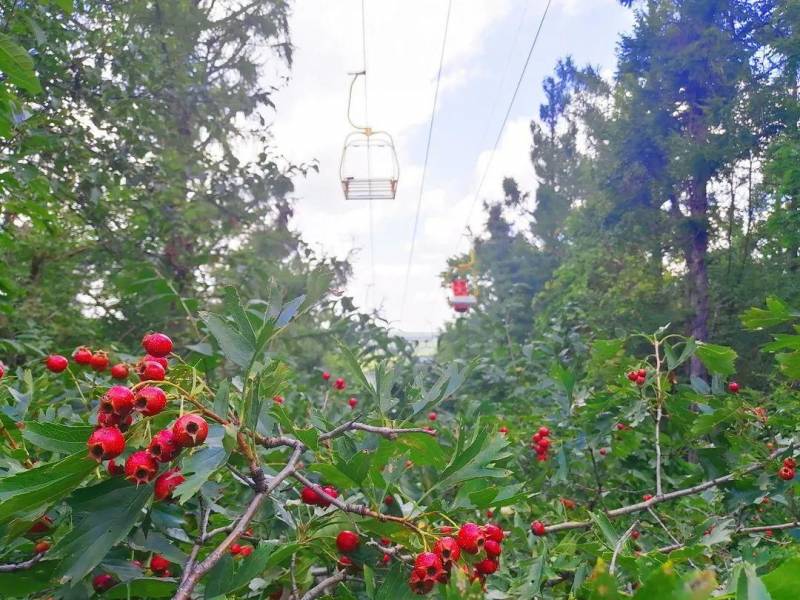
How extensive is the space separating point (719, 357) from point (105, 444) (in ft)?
4.34

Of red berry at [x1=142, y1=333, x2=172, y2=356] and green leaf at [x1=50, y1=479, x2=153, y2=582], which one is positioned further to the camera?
red berry at [x1=142, y1=333, x2=172, y2=356]

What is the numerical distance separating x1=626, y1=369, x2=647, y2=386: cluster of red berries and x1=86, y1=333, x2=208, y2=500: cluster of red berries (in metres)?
1.28

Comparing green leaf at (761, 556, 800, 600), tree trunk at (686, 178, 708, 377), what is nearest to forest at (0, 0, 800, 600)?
green leaf at (761, 556, 800, 600)

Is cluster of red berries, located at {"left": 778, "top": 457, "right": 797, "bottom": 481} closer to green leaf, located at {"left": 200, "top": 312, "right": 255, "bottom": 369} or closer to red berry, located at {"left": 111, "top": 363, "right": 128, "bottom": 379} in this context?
green leaf, located at {"left": 200, "top": 312, "right": 255, "bottom": 369}

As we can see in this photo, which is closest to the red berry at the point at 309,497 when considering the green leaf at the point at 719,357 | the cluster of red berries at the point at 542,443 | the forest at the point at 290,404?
the forest at the point at 290,404

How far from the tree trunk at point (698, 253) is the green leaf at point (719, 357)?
989 centimetres

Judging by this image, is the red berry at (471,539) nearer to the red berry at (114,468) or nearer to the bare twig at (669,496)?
the red berry at (114,468)

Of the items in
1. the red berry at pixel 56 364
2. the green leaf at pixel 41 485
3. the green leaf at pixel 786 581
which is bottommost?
the green leaf at pixel 786 581

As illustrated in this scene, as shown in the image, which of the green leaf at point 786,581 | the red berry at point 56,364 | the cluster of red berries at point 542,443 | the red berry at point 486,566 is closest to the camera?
the green leaf at point 786,581

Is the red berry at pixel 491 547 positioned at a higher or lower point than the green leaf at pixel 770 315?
lower

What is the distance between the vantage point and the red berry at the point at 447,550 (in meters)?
0.67

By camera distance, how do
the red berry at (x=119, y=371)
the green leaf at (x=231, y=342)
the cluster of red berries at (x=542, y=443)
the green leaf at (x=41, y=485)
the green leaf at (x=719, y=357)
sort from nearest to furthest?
the green leaf at (x=41, y=485) → the green leaf at (x=231, y=342) → the red berry at (x=119, y=371) → the green leaf at (x=719, y=357) → the cluster of red berries at (x=542, y=443)

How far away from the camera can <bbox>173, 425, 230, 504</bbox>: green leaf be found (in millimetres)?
546

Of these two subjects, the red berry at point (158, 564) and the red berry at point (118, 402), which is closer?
the red berry at point (118, 402)
